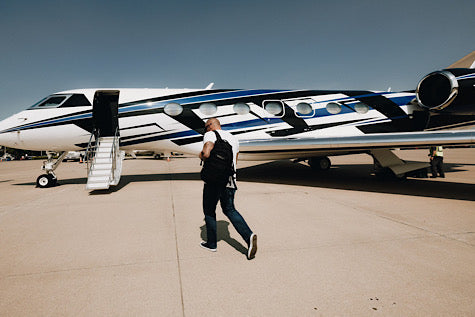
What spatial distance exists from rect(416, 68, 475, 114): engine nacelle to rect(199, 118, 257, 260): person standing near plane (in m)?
7.81

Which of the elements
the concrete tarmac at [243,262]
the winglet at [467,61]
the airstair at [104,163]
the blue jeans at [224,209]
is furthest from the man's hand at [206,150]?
the winglet at [467,61]

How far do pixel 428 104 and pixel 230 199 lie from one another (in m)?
8.40

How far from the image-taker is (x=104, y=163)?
23.4ft

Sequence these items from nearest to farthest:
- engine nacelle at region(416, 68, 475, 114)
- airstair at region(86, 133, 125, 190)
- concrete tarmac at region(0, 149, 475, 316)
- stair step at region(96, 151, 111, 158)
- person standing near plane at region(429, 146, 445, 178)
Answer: concrete tarmac at region(0, 149, 475, 316) < airstair at region(86, 133, 125, 190) < engine nacelle at region(416, 68, 475, 114) < stair step at region(96, 151, 111, 158) < person standing near plane at region(429, 146, 445, 178)

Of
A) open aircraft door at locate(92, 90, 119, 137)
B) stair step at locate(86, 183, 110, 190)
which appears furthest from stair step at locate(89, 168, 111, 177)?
open aircraft door at locate(92, 90, 119, 137)

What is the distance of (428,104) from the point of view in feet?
25.5

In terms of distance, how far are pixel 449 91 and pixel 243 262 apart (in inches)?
325

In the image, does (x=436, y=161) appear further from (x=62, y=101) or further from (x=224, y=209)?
(x=62, y=101)

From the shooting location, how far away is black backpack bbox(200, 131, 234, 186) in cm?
258

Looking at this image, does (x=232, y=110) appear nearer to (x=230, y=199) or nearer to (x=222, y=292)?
(x=230, y=199)

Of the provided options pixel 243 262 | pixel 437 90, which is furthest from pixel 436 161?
pixel 243 262

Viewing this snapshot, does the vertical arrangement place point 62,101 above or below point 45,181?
above

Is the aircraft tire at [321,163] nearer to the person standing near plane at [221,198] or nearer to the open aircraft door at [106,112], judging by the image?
the open aircraft door at [106,112]

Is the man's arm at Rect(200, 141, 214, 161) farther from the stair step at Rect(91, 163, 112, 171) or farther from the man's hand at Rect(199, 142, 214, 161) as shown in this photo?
the stair step at Rect(91, 163, 112, 171)
